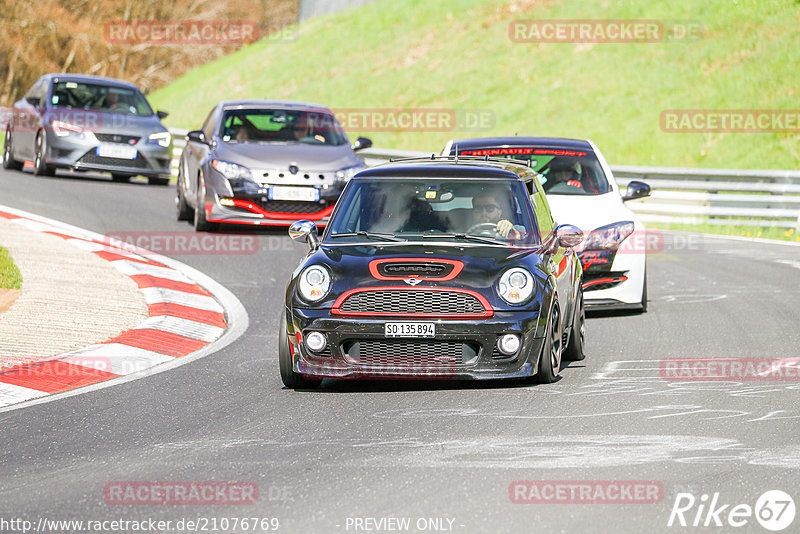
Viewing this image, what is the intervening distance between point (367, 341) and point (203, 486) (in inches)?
95.3

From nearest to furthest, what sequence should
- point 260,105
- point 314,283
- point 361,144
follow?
point 314,283, point 260,105, point 361,144

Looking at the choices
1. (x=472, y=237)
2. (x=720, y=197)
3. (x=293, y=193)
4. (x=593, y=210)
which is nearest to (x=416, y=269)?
(x=472, y=237)

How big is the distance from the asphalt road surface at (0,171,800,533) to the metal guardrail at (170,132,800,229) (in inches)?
455

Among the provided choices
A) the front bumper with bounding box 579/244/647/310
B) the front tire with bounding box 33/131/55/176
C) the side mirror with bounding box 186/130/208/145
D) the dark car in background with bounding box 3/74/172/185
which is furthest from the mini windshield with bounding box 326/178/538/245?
the front tire with bounding box 33/131/55/176

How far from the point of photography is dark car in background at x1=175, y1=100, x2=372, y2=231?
1670cm

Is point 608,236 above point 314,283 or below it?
above

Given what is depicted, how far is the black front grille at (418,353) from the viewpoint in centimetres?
831

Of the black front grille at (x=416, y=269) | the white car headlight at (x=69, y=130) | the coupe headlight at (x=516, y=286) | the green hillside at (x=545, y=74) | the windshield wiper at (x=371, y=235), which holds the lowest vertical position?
the coupe headlight at (x=516, y=286)

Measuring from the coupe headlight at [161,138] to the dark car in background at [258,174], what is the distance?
417 centimetres

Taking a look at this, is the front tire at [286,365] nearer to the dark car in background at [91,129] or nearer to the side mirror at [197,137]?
the side mirror at [197,137]

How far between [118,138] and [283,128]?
14.9 ft

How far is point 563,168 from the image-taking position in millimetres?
12867

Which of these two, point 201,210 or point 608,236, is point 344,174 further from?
point 608,236

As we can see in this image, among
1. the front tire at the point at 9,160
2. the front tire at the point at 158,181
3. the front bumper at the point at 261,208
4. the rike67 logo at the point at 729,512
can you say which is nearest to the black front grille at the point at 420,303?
the rike67 logo at the point at 729,512
